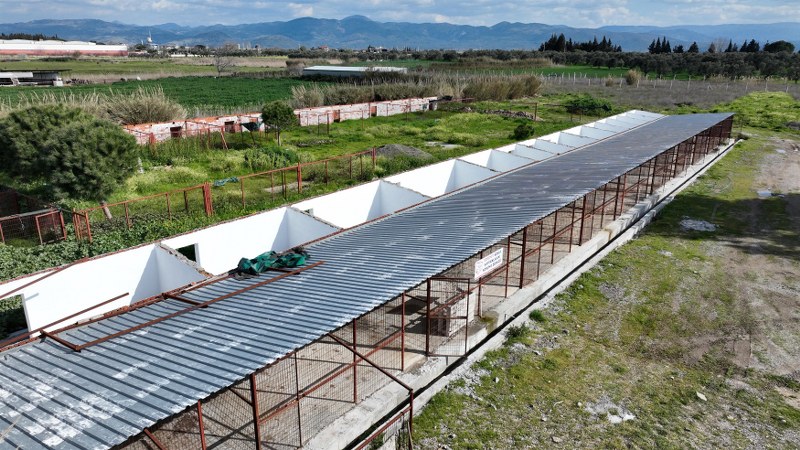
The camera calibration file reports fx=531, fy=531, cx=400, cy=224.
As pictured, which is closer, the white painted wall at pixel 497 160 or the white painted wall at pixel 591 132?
the white painted wall at pixel 497 160

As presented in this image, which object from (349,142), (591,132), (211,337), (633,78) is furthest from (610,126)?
(633,78)

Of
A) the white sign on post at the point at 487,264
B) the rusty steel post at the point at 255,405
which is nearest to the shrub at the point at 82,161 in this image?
the white sign on post at the point at 487,264

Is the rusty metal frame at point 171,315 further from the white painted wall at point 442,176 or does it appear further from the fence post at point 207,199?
the white painted wall at point 442,176

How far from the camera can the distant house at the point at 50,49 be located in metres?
126

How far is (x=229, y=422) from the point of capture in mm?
8945

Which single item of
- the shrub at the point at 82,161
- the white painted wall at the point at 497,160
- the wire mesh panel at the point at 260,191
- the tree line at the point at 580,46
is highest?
the tree line at the point at 580,46

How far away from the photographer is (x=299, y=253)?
11688 mm

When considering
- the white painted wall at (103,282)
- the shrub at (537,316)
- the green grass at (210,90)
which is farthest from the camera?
the green grass at (210,90)

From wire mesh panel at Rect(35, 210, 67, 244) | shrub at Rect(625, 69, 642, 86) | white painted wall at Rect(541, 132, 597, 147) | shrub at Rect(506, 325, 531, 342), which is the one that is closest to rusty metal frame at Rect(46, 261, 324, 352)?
shrub at Rect(506, 325, 531, 342)

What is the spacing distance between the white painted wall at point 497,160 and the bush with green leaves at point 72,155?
13.5 meters

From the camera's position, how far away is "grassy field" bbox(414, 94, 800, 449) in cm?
938

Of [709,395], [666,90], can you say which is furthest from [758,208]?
[666,90]

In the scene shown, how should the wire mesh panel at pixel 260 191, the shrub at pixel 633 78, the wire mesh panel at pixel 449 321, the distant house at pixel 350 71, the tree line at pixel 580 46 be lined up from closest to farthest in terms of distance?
the wire mesh panel at pixel 449 321 < the wire mesh panel at pixel 260 191 < the distant house at pixel 350 71 < the shrub at pixel 633 78 < the tree line at pixel 580 46

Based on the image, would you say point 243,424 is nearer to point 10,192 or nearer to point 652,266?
point 652,266
